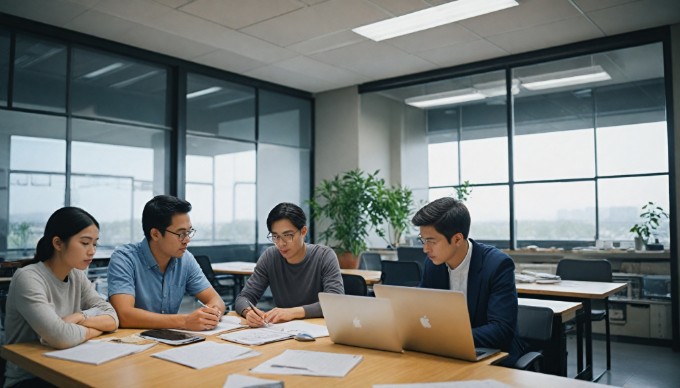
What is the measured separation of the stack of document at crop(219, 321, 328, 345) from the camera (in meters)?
2.06

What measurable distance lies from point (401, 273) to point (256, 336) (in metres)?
2.98

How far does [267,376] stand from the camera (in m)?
1.60

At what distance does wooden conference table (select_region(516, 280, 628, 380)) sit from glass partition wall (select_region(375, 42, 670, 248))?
227 centimetres

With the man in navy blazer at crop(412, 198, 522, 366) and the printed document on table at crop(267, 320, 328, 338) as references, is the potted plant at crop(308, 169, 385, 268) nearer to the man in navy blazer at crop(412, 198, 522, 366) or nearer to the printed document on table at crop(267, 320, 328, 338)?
the printed document on table at crop(267, 320, 328, 338)

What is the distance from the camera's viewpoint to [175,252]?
257 centimetres

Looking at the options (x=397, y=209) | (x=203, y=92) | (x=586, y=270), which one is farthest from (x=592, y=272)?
(x=203, y=92)

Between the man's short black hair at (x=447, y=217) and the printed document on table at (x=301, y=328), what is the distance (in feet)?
1.97

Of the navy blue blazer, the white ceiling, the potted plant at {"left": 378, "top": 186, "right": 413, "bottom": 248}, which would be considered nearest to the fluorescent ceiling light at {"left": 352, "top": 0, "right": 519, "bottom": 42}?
the white ceiling

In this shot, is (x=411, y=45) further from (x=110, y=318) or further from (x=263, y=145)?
(x=110, y=318)

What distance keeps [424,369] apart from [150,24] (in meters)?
4.36

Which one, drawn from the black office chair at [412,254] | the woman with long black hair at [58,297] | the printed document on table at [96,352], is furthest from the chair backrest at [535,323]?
the black office chair at [412,254]

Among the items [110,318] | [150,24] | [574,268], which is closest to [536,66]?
[574,268]

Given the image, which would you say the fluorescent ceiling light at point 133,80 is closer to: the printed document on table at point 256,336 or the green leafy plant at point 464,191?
the green leafy plant at point 464,191

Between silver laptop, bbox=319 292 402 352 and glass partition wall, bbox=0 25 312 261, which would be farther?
glass partition wall, bbox=0 25 312 261
